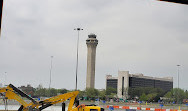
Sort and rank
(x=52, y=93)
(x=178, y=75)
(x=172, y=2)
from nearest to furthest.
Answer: (x=172, y=2) < (x=178, y=75) < (x=52, y=93)

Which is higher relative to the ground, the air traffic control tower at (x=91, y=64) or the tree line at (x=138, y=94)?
the air traffic control tower at (x=91, y=64)

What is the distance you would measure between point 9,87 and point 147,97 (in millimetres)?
128276

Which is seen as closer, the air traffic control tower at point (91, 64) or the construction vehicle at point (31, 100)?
the construction vehicle at point (31, 100)

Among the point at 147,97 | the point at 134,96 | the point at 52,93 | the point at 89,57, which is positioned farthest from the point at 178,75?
the point at 89,57

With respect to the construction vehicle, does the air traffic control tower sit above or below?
above

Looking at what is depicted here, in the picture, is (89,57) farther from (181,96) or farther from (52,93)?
(181,96)

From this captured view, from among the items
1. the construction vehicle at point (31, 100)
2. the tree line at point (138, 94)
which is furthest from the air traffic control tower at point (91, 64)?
the construction vehicle at point (31, 100)

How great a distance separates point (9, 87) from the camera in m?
20.7

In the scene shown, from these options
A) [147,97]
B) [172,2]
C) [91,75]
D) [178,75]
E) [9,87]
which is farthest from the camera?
[91,75]

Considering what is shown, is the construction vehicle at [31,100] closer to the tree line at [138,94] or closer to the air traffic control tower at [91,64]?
the tree line at [138,94]

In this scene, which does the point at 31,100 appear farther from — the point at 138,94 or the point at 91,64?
the point at 91,64

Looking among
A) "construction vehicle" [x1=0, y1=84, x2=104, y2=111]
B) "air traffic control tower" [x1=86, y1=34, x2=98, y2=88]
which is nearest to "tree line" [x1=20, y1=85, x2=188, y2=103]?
"air traffic control tower" [x1=86, y1=34, x2=98, y2=88]

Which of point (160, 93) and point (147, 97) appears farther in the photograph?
point (160, 93)

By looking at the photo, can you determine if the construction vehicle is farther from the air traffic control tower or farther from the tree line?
the air traffic control tower
